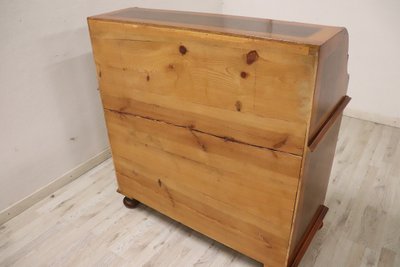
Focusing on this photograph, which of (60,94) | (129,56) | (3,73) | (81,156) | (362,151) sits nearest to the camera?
(129,56)

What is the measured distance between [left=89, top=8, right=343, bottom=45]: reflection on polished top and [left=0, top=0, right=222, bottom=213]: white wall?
17.6 inches

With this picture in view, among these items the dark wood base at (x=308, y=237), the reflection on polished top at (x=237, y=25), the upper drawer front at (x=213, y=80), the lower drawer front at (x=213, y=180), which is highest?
the reflection on polished top at (x=237, y=25)

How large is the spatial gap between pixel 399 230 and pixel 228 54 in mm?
1140

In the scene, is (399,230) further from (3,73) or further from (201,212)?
(3,73)

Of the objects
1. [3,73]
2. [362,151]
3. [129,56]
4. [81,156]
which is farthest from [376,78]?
[3,73]

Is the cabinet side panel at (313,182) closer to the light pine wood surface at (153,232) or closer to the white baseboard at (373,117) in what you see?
the light pine wood surface at (153,232)

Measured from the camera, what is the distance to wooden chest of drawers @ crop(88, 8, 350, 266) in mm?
829

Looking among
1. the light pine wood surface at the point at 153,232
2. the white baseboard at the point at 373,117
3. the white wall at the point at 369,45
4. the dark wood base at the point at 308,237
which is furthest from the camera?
the white baseboard at the point at 373,117

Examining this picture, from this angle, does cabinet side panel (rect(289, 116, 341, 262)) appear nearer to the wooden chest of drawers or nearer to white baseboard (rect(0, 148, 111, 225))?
the wooden chest of drawers

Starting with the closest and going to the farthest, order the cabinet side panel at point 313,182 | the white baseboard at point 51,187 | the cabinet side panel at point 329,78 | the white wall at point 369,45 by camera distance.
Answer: the cabinet side panel at point 329,78, the cabinet side panel at point 313,182, the white baseboard at point 51,187, the white wall at point 369,45

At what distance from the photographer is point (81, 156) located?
1.76m

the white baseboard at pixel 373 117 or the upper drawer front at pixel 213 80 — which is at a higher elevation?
the upper drawer front at pixel 213 80

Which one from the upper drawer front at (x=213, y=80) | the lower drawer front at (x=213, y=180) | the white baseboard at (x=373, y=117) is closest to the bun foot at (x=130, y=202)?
the lower drawer front at (x=213, y=180)

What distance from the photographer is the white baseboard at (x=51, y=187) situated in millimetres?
1483
